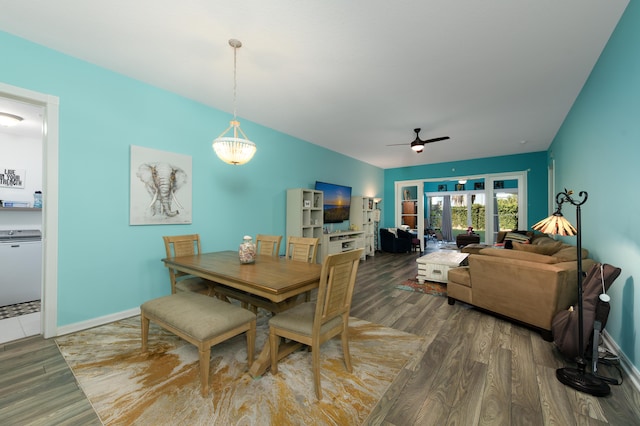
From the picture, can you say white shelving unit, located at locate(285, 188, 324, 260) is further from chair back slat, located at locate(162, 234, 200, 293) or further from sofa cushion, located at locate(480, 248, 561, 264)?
sofa cushion, located at locate(480, 248, 561, 264)

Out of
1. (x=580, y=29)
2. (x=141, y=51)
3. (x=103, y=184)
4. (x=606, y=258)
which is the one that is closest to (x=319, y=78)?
(x=141, y=51)

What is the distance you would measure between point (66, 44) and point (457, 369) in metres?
4.42

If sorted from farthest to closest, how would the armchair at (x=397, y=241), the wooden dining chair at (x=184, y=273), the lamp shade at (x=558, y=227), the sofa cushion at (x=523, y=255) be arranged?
1. the armchair at (x=397, y=241)
2. the wooden dining chair at (x=184, y=273)
3. the sofa cushion at (x=523, y=255)
4. the lamp shade at (x=558, y=227)

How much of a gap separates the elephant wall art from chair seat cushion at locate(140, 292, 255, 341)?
136 centimetres

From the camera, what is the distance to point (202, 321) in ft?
5.72

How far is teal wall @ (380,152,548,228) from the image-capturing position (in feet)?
20.2

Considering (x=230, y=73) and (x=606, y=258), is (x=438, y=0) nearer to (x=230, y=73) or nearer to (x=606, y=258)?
(x=230, y=73)

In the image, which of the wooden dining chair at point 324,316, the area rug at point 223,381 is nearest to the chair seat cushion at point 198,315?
the wooden dining chair at point 324,316

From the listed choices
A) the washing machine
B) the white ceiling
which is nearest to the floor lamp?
the white ceiling

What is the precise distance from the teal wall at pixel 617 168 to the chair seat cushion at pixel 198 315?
285cm

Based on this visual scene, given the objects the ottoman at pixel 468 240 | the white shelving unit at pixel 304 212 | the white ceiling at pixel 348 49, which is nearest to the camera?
the white ceiling at pixel 348 49

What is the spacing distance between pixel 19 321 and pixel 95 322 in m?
0.93

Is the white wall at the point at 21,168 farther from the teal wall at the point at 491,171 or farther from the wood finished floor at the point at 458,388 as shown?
the teal wall at the point at 491,171

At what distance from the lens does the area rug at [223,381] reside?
1.53 meters
